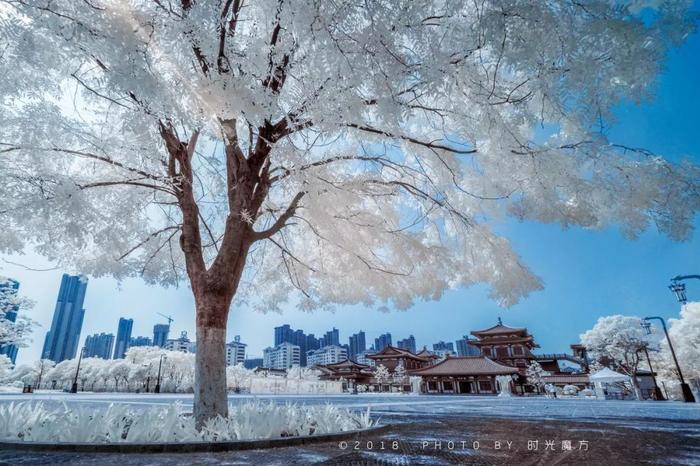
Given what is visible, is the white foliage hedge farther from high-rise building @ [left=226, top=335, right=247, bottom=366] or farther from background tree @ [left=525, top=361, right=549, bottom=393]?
high-rise building @ [left=226, top=335, right=247, bottom=366]

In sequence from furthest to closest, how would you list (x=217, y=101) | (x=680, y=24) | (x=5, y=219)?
(x=5, y=219), (x=217, y=101), (x=680, y=24)

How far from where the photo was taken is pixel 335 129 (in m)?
3.68

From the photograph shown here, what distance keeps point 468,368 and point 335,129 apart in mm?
41510

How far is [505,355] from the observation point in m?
47.4

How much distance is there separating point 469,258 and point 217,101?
5.02 metres

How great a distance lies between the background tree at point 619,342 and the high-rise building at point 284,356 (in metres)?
156

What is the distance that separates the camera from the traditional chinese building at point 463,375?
1502 inches

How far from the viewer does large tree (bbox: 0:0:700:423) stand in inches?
112

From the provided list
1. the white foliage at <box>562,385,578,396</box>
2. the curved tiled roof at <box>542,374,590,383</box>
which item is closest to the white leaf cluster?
the white foliage at <box>562,385,578,396</box>

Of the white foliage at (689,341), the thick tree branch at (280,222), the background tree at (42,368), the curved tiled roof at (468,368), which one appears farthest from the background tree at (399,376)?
the background tree at (42,368)

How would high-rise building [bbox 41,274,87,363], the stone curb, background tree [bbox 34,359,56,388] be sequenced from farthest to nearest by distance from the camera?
high-rise building [bbox 41,274,87,363] < background tree [bbox 34,359,56,388] < the stone curb

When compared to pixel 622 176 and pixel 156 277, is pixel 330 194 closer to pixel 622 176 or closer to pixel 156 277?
pixel 622 176

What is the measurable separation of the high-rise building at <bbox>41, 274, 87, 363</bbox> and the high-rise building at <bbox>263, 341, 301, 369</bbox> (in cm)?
8746

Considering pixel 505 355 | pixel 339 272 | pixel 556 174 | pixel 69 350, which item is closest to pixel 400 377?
pixel 505 355
